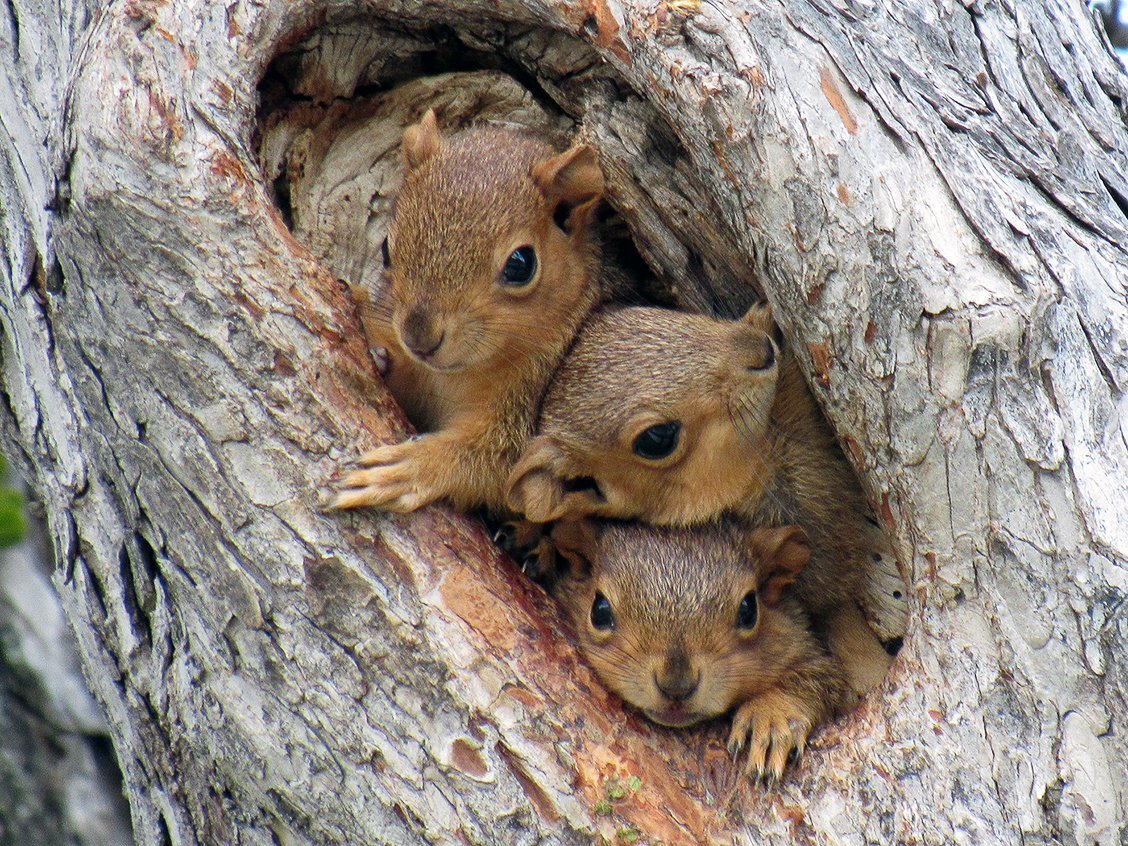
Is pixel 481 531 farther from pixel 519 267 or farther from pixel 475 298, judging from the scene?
pixel 519 267

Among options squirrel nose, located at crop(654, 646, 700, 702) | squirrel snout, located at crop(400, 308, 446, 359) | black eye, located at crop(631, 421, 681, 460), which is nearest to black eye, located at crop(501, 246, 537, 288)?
squirrel snout, located at crop(400, 308, 446, 359)

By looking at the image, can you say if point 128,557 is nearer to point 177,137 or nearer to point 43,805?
point 177,137

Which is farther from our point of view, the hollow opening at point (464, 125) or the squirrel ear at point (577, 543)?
the squirrel ear at point (577, 543)

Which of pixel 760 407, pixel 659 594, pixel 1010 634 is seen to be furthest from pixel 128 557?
pixel 1010 634

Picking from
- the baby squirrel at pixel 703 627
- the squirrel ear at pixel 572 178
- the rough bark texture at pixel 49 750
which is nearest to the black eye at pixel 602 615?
the baby squirrel at pixel 703 627

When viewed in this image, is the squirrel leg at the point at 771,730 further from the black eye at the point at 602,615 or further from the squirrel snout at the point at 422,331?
the squirrel snout at the point at 422,331
